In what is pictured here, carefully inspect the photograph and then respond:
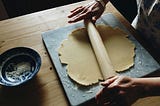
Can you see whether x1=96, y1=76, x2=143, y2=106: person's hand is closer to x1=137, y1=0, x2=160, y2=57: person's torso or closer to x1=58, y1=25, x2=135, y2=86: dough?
x1=58, y1=25, x2=135, y2=86: dough

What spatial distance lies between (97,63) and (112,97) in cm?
18

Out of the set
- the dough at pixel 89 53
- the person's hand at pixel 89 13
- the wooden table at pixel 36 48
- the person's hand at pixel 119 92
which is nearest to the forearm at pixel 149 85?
the person's hand at pixel 119 92

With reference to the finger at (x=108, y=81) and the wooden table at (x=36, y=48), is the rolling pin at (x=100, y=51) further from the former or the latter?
the wooden table at (x=36, y=48)

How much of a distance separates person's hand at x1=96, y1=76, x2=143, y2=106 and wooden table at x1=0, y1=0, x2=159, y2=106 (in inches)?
6.2

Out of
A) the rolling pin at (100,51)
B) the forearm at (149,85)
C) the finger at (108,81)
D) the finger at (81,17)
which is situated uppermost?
the finger at (81,17)

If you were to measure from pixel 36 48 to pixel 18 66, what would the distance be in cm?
16

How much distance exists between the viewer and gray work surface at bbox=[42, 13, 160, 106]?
2.36 feet

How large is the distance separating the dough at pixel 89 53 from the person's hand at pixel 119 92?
87 millimetres

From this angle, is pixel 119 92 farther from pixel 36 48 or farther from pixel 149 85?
pixel 36 48

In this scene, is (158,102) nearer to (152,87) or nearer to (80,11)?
(152,87)

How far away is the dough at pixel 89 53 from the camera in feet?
2.54

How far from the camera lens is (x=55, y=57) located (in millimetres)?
858

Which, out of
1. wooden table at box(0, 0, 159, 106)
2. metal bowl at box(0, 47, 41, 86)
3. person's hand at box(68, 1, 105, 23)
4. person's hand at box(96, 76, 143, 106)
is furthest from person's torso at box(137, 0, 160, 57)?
metal bowl at box(0, 47, 41, 86)

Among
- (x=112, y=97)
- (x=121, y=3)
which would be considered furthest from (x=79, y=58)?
(x=121, y=3)
